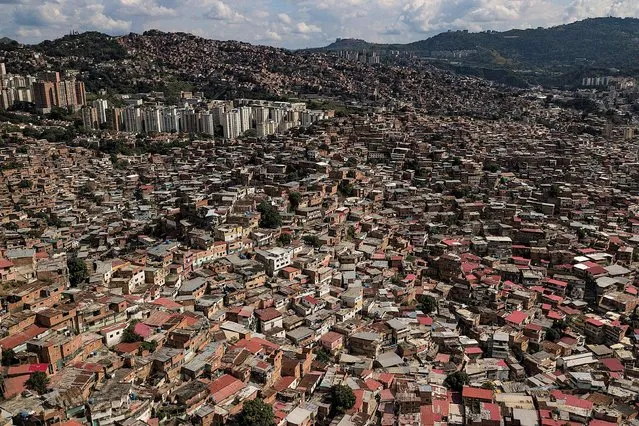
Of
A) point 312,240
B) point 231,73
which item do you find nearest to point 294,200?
point 312,240

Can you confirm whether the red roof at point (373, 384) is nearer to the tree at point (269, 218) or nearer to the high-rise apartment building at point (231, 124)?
the tree at point (269, 218)

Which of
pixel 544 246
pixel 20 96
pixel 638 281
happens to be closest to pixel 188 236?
pixel 544 246

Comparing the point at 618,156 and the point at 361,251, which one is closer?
the point at 361,251

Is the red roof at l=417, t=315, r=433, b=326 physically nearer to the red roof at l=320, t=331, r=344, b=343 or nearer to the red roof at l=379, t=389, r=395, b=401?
the red roof at l=320, t=331, r=344, b=343

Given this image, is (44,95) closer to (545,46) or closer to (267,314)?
(267,314)

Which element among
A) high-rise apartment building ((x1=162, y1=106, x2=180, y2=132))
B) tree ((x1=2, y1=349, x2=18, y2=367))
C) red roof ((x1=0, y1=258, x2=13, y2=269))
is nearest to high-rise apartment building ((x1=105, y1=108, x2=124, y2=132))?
high-rise apartment building ((x1=162, y1=106, x2=180, y2=132))

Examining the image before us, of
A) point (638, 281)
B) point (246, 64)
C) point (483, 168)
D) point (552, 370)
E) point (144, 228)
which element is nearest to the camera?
point (552, 370)

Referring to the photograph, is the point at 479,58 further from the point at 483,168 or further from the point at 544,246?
the point at 544,246
